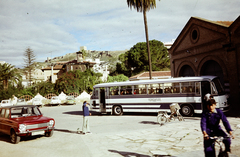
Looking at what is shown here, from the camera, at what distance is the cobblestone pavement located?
681cm

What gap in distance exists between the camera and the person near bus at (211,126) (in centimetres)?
442

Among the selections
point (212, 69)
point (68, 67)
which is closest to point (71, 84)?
point (212, 69)

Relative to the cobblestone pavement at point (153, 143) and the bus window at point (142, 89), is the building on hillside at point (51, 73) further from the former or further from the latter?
the cobblestone pavement at point (153, 143)

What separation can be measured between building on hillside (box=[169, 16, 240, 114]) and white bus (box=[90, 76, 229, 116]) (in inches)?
161

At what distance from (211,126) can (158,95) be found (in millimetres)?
11337

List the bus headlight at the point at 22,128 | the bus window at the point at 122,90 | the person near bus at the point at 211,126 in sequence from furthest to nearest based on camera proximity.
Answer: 1. the bus window at the point at 122,90
2. the bus headlight at the point at 22,128
3. the person near bus at the point at 211,126

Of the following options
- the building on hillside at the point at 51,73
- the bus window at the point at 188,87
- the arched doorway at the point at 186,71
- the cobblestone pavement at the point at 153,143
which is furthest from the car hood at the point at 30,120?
the building on hillside at the point at 51,73

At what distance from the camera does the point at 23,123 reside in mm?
8891

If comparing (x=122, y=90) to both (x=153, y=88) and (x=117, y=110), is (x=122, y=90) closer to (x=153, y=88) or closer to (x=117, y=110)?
(x=117, y=110)

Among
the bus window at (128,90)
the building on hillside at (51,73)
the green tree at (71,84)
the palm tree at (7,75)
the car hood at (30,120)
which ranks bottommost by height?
the car hood at (30,120)

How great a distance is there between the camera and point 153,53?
62.2 metres

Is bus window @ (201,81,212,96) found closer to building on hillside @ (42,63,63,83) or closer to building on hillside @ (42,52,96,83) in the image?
building on hillside @ (42,52,96,83)

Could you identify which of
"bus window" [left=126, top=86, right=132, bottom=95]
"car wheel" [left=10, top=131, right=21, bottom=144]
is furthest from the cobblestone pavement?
"bus window" [left=126, top=86, right=132, bottom=95]

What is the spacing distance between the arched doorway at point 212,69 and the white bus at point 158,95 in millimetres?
5617
